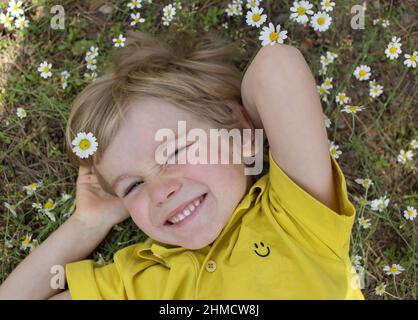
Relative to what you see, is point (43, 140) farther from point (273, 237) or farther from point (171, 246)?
point (273, 237)

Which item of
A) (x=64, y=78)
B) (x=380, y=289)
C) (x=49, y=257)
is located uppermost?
(x=64, y=78)

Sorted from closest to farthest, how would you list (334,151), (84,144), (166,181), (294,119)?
(294,119) → (166,181) → (84,144) → (334,151)

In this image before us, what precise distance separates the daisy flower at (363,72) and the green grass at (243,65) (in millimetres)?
29

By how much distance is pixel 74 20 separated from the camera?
2.05 metres

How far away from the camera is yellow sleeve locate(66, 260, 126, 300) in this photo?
1.63 meters

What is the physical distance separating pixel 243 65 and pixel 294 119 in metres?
0.61

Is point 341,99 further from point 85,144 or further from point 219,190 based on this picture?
point 85,144

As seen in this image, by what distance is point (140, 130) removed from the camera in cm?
150

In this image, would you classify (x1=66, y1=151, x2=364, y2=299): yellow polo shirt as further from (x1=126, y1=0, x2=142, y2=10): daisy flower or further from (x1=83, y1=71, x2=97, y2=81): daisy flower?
(x1=126, y1=0, x2=142, y2=10): daisy flower

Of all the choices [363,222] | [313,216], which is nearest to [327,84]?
[363,222]

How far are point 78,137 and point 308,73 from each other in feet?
2.44

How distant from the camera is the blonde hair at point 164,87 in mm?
1553

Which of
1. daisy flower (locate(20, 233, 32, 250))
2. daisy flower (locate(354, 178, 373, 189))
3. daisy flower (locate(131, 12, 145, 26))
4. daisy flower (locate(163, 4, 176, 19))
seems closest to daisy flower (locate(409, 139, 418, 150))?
daisy flower (locate(354, 178, 373, 189))
